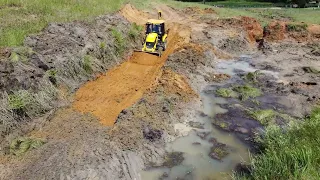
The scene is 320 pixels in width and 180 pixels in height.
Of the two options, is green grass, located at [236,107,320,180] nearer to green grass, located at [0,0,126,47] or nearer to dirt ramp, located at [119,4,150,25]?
green grass, located at [0,0,126,47]

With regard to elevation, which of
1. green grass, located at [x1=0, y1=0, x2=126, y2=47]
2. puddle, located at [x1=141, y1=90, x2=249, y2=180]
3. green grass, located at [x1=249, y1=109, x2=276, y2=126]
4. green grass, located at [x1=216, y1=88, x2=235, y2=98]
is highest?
green grass, located at [x1=0, y1=0, x2=126, y2=47]

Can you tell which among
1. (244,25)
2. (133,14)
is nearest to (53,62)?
(133,14)

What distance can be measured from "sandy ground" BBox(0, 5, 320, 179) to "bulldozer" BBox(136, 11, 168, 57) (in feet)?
2.30

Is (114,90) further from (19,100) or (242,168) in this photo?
(242,168)

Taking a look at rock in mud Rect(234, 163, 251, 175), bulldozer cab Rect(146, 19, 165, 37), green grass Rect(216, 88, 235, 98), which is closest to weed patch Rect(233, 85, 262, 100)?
green grass Rect(216, 88, 235, 98)

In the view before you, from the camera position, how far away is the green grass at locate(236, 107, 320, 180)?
10.4m

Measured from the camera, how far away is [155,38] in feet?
86.5

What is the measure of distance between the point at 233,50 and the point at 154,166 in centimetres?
2032

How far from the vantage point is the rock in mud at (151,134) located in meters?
14.9

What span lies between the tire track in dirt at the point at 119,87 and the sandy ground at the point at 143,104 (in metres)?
0.05

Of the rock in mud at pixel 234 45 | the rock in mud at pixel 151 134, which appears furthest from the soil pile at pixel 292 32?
the rock in mud at pixel 151 134

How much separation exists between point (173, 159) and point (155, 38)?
1423 cm

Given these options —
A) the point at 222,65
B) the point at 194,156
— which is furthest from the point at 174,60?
the point at 194,156

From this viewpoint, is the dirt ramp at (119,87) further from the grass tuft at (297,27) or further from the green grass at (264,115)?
the grass tuft at (297,27)
